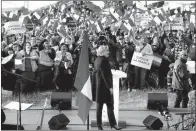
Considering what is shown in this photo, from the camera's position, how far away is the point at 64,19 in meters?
10.6

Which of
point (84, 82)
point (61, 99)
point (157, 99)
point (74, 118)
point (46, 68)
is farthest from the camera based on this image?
point (46, 68)

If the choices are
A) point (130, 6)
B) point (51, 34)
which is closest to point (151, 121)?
point (130, 6)

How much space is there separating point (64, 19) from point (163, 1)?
2931mm

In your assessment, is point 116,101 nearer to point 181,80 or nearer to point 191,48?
point 181,80

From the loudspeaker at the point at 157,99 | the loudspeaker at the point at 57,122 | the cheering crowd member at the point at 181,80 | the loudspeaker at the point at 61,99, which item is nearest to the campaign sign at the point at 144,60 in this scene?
the cheering crowd member at the point at 181,80

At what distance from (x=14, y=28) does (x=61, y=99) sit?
212cm

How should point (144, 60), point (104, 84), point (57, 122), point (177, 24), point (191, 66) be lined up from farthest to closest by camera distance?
point (177, 24)
point (144, 60)
point (191, 66)
point (57, 122)
point (104, 84)

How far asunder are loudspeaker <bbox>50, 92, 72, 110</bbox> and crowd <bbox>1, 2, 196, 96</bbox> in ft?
1.10

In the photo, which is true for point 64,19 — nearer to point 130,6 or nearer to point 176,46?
point 130,6

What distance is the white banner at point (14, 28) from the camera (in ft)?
29.2

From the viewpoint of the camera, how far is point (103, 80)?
23.9 ft

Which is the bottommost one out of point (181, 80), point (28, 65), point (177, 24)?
point (181, 80)

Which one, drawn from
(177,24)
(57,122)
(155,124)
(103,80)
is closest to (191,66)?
(177,24)

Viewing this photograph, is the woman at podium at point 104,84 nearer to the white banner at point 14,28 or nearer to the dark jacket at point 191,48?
the dark jacket at point 191,48
